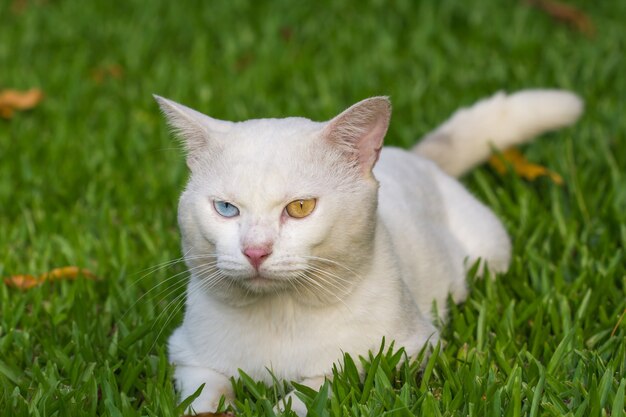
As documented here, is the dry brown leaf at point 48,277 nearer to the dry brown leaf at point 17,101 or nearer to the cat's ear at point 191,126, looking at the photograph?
the cat's ear at point 191,126

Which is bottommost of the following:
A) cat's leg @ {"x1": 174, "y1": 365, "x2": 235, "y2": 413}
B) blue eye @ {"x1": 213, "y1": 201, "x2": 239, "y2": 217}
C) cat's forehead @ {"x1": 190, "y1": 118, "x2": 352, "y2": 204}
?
cat's leg @ {"x1": 174, "y1": 365, "x2": 235, "y2": 413}

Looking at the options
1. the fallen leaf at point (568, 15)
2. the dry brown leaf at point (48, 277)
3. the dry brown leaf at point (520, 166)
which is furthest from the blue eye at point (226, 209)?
the fallen leaf at point (568, 15)

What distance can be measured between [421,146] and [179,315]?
1.41 m

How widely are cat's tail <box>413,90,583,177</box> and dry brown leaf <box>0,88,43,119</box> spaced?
98.2 inches

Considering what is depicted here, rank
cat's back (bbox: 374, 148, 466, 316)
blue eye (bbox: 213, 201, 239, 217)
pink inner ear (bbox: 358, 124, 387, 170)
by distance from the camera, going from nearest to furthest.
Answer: blue eye (bbox: 213, 201, 239, 217) → pink inner ear (bbox: 358, 124, 387, 170) → cat's back (bbox: 374, 148, 466, 316)

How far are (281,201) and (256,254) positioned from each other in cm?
17

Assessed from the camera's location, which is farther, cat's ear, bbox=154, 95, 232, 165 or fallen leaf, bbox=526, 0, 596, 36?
fallen leaf, bbox=526, 0, 596, 36

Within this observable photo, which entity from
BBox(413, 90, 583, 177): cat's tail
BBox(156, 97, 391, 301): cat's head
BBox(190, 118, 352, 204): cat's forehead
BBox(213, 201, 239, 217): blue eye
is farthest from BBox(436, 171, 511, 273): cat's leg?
BBox(213, 201, 239, 217): blue eye

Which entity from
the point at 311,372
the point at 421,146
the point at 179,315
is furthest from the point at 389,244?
the point at 421,146

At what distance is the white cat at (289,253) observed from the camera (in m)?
2.64

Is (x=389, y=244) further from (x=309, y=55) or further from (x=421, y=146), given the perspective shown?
(x=309, y=55)

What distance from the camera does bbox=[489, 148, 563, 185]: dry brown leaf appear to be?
4.50 metres

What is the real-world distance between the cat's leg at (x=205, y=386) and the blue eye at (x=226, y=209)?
534 millimetres

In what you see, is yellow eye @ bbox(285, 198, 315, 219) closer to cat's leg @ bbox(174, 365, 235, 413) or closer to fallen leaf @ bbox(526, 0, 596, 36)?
cat's leg @ bbox(174, 365, 235, 413)
